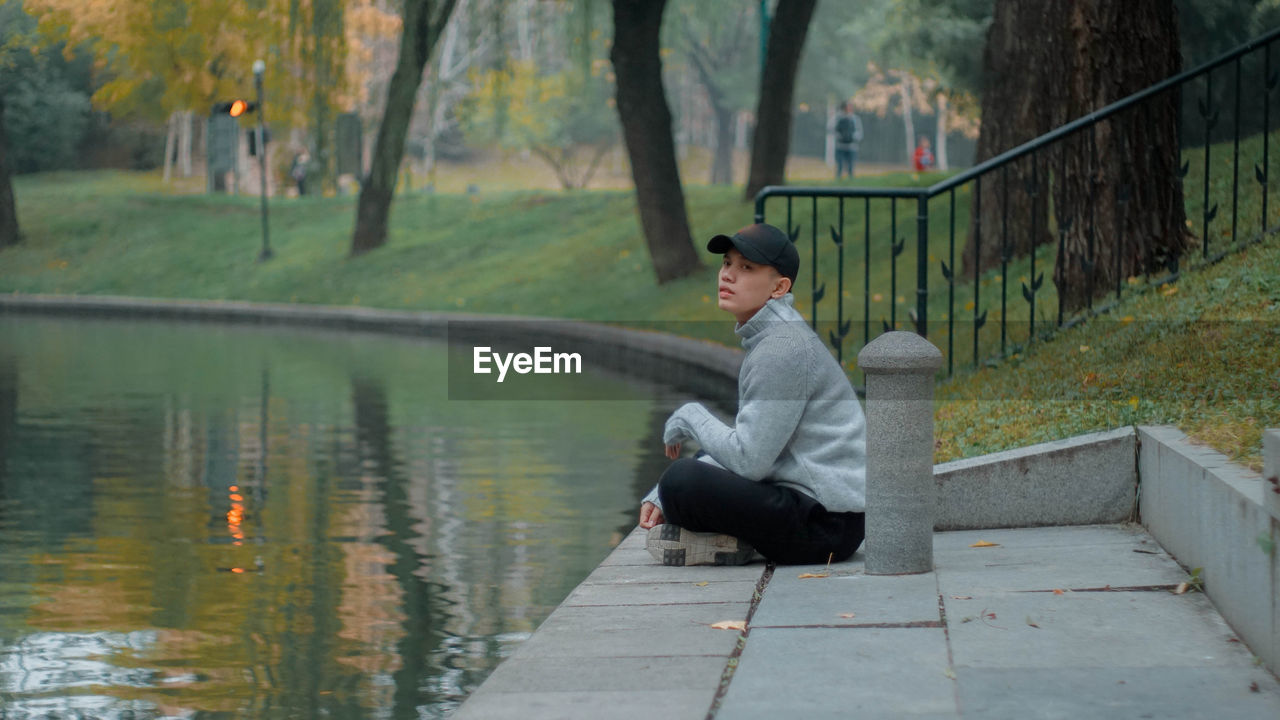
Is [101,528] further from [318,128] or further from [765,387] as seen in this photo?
[318,128]

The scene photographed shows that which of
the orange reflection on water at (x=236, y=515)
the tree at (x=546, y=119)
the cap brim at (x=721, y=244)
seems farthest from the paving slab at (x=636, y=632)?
the tree at (x=546, y=119)

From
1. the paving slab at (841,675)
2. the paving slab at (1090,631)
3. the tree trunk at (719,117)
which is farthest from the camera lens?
the tree trunk at (719,117)

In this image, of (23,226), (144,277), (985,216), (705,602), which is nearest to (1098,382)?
(705,602)

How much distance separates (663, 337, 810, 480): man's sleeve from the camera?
640 cm

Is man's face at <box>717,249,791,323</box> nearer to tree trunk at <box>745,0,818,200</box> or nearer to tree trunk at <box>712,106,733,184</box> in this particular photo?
tree trunk at <box>745,0,818,200</box>

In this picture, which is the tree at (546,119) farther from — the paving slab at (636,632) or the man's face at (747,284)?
the paving slab at (636,632)

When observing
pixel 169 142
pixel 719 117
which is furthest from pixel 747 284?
pixel 719 117

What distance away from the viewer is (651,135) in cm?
2536

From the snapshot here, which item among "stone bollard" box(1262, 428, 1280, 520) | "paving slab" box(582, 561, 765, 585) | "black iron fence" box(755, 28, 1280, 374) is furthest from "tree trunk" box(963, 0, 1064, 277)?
"stone bollard" box(1262, 428, 1280, 520)

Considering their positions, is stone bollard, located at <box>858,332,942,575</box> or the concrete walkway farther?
stone bollard, located at <box>858,332,942,575</box>

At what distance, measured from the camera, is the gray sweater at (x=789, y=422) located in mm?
6406

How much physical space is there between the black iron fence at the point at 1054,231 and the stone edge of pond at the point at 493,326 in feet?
4.74

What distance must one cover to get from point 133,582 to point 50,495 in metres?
2.91

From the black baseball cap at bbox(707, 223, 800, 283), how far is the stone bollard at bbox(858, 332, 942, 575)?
0.44 meters
